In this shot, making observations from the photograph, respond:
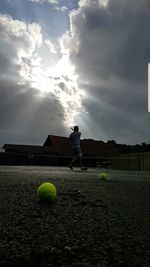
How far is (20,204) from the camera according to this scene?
334cm

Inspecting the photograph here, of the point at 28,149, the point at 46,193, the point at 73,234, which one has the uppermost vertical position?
the point at 28,149

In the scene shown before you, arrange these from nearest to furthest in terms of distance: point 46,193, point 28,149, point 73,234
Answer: point 73,234 → point 46,193 → point 28,149

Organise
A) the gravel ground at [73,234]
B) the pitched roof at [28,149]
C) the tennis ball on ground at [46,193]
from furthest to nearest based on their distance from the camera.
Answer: the pitched roof at [28,149], the tennis ball on ground at [46,193], the gravel ground at [73,234]

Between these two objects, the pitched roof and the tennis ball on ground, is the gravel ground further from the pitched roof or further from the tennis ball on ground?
the pitched roof

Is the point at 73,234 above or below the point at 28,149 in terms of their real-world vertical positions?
below

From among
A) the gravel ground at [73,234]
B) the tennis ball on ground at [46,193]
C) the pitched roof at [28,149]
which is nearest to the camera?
the gravel ground at [73,234]

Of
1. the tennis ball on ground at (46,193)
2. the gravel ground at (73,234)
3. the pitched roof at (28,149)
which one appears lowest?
the gravel ground at (73,234)

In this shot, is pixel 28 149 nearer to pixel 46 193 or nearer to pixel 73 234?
pixel 46 193

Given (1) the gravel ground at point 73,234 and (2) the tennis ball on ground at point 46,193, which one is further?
(2) the tennis ball on ground at point 46,193

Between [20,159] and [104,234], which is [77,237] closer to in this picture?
[104,234]

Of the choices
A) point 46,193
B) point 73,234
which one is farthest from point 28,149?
point 73,234

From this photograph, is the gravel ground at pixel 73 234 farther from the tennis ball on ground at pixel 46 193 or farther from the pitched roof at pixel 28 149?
the pitched roof at pixel 28 149

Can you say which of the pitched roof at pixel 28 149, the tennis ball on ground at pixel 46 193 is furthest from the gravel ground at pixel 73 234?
the pitched roof at pixel 28 149

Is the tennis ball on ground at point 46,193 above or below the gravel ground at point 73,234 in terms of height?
above
